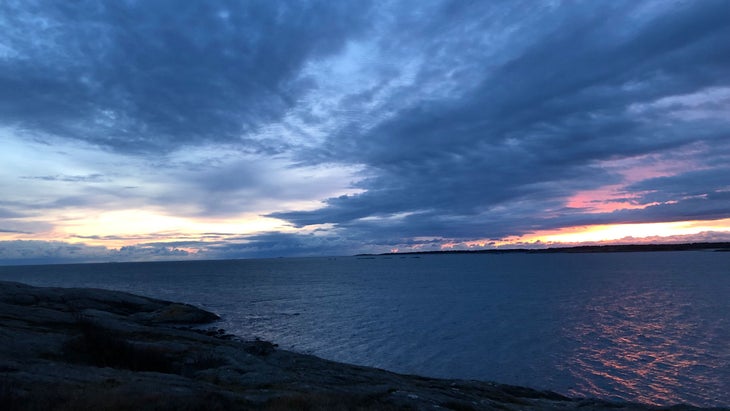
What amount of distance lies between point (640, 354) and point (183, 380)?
4153 cm

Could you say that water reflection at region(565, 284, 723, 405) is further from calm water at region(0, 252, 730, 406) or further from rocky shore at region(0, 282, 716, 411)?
rocky shore at region(0, 282, 716, 411)

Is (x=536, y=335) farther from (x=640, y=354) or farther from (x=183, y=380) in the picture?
(x=183, y=380)

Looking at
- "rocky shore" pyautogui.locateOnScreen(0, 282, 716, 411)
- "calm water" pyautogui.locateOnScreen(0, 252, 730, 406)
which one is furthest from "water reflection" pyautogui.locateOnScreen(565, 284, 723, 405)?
"rocky shore" pyautogui.locateOnScreen(0, 282, 716, 411)

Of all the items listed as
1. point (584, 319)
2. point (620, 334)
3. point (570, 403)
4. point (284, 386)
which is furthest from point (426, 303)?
point (284, 386)

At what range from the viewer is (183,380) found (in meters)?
19.9

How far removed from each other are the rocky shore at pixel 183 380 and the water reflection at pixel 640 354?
695 centimetres

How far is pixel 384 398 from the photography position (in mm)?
19656

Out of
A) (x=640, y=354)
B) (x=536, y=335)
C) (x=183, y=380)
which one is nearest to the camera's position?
(x=183, y=380)

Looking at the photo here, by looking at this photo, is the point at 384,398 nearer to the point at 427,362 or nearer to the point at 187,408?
the point at 187,408

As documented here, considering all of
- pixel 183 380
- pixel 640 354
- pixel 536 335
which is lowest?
pixel 640 354

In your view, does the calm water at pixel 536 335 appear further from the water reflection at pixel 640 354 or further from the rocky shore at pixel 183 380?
the rocky shore at pixel 183 380

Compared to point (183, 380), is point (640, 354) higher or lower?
lower

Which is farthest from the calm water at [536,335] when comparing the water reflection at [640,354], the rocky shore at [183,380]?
the rocky shore at [183,380]

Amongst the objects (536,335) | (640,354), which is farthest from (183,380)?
(536,335)
